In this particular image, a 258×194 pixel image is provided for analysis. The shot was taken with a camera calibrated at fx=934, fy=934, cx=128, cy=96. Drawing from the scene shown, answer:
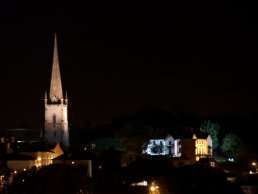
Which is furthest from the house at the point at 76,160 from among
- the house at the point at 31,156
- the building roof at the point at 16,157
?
the building roof at the point at 16,157

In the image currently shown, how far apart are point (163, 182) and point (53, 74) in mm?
57265

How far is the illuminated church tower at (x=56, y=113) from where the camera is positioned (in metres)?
135

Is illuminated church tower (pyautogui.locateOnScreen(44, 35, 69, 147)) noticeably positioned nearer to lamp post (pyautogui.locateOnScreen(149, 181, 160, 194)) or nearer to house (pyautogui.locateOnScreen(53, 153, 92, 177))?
house (pyautogui.locateOnScreen(53, 153, 92, 177))

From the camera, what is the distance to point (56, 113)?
13850 centimetres

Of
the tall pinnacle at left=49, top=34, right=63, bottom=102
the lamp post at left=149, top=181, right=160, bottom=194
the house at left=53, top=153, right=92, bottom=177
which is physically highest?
the tall pinnacle at left=49, top=34, right=63, bottom=102

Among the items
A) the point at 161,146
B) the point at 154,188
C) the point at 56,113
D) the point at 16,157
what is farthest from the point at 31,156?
the point at 56,113

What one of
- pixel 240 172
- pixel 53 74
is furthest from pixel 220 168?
pixel 53 74

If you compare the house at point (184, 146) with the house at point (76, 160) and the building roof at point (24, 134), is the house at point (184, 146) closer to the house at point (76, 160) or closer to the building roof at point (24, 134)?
the building roof at point (24, 134)

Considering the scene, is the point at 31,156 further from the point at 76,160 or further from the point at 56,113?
the point at 56,113

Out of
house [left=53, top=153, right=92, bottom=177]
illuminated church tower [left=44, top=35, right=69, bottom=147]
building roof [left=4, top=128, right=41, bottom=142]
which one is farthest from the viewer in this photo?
illuminated church tower [left=44, top=35, right=69, bottom=147]

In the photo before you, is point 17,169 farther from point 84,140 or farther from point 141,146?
point 84,140

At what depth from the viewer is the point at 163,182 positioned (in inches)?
3516

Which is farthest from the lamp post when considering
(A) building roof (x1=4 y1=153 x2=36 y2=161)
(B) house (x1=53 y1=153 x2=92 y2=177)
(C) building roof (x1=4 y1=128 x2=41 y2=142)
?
(C) building roof (x1=4 y1=128 x2=41 y2=142)

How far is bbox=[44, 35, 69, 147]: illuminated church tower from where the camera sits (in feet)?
443
